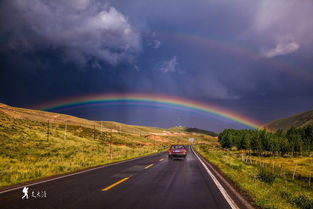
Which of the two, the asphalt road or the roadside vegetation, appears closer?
the asphalt road

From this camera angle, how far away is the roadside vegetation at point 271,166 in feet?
21.5

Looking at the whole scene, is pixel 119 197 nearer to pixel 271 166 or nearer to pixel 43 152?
pixel 43 152

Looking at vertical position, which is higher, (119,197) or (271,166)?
(119,197)

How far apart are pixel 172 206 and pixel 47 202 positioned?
11.5 ft

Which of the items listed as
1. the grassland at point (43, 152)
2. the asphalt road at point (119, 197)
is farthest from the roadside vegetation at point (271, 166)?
the grassland at point (43, 152)

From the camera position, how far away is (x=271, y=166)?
111 feet

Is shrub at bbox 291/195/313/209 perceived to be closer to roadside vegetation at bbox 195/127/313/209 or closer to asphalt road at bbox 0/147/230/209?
roadside vegetation at bbox 195/127/313/209

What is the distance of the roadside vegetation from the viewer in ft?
21.5

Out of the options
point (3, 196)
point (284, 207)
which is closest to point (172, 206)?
point (284, 207)

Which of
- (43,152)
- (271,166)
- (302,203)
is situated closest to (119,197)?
(302,203)

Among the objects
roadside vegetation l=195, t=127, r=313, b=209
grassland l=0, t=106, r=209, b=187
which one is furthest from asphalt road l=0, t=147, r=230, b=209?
grassland l=0, t=106, r=209, b=187

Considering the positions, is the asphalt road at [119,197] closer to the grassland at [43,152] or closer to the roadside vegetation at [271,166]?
the roadside vegetation at [271,166]

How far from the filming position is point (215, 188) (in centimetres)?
786

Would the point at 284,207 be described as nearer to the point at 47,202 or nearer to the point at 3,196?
the point at 47,202
